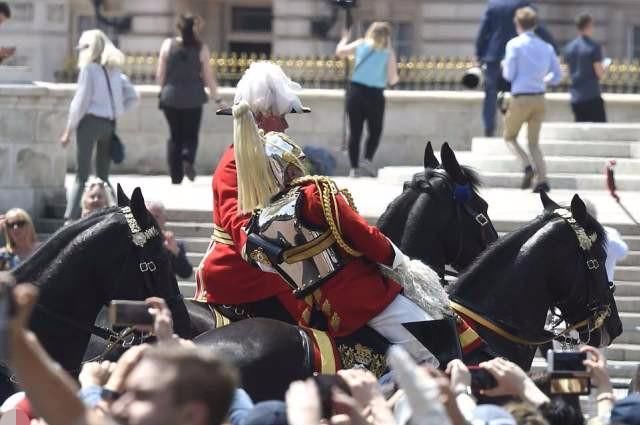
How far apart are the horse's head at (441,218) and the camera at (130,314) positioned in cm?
334

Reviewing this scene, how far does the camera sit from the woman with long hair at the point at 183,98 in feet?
60.7

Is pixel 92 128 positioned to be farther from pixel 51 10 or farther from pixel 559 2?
pixel 559 2

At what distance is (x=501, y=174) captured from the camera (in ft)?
60.7

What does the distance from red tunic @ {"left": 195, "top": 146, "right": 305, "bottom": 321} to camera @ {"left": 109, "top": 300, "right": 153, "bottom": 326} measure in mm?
2451

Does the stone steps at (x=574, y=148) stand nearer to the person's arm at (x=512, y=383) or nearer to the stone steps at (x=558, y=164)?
the stone steps at (x=558, y=164)

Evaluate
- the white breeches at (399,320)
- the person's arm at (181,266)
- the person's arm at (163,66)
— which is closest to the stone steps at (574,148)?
the person's arm at (163,66)

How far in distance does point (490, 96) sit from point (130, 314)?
1503 cm

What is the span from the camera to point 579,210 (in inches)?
365

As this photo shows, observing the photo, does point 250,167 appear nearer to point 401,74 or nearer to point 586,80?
point 586,80

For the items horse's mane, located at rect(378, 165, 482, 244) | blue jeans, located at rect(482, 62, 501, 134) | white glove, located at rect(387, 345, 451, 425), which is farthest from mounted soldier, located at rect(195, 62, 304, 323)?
blue jeans, located at rect(482, 62, 501, 134)

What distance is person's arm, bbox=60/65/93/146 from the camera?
15805mm

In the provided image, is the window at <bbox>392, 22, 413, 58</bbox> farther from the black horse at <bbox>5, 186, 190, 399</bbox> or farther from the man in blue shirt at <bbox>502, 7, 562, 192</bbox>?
the black horse at <bbox>5, 186, 190, 399</bbox>

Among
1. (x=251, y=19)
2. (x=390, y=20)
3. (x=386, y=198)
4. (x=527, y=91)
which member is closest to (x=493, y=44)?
(x=527, y=91)

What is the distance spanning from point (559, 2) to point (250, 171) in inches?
1047
